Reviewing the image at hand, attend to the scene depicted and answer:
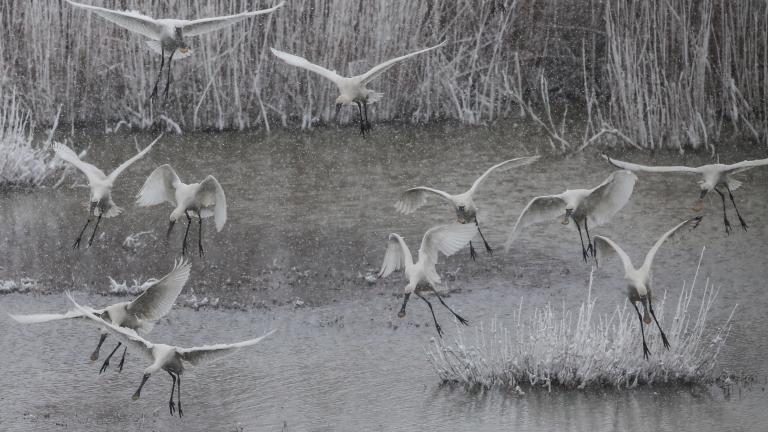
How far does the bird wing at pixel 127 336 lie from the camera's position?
25.2 feet

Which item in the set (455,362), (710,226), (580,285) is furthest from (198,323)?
(710,226)

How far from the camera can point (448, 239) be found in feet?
30.2

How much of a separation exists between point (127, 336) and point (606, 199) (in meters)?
3.75

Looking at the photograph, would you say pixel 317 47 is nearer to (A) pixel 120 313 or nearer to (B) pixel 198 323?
(B) pixel 198 323

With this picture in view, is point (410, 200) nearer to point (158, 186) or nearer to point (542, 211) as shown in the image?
point (542, 211)

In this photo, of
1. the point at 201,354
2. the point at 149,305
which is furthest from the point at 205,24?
the point at 201,354

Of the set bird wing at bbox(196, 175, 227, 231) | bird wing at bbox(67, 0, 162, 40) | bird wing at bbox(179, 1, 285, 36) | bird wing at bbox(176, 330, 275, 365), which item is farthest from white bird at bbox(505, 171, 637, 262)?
bird wing at bbox(67, 0, 162, 40)

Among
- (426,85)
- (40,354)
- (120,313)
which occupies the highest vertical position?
(426,85)

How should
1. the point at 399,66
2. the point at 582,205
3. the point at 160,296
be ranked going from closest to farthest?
the point at 160,296
the point at 582,205
the point at 399,66

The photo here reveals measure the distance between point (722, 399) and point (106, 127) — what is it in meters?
10.3

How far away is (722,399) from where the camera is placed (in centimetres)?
915

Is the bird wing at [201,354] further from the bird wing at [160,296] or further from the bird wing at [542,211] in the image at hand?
the bird wing at [542,211]

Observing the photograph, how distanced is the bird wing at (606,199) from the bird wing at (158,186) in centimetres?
323

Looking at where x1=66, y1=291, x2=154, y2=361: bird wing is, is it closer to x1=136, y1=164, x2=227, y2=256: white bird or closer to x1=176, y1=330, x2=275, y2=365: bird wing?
x1=176, y1=330, x2=275, y2=365: bird wing
